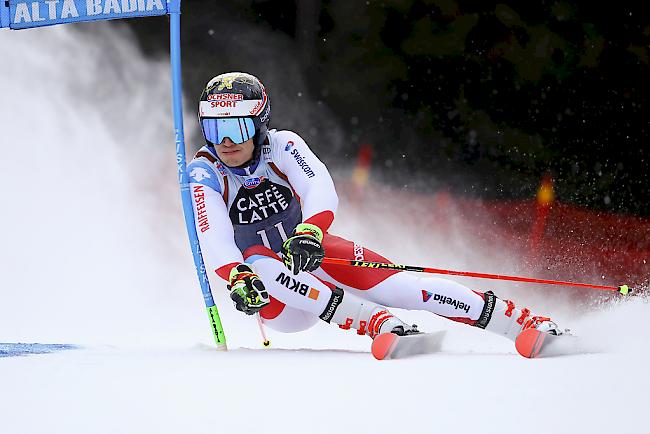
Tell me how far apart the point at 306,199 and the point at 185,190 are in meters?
0.61

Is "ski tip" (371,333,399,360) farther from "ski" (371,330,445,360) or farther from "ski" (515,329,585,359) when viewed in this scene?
"ski" (515,329,585,359)

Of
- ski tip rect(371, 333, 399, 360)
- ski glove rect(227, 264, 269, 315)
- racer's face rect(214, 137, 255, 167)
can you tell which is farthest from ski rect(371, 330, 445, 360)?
racer's face rect(214, 137, 255, 167)

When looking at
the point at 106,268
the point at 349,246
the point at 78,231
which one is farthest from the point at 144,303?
the point at 349,246

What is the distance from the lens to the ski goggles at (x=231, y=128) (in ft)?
12.6

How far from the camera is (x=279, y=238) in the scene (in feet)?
13.5

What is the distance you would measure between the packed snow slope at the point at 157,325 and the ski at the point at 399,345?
80mm

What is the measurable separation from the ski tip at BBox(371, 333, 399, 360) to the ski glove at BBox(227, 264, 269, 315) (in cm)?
50

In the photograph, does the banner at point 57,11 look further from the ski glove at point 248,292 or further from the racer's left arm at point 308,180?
the ski glove at point 248,292

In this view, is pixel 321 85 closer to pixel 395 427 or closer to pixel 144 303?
pixel 144 303

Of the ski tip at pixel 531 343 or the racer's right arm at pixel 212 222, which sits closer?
the ski tip at pixel 531 343

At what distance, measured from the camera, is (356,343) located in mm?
5500

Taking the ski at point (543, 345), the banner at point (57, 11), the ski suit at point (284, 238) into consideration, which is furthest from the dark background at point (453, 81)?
the ski at point (543, 345)

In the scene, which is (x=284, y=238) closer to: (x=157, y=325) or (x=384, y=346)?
(x=384, y=346)

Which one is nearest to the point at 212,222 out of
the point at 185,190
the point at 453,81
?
the point at 185,190
